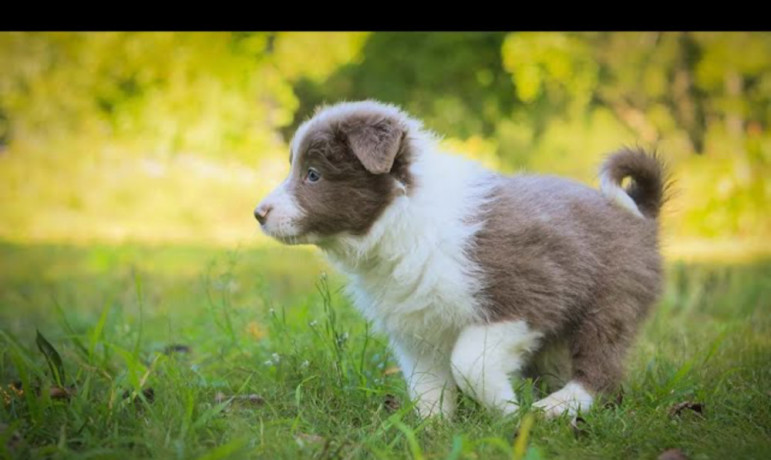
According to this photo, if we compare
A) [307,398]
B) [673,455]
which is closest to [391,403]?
[307,398]

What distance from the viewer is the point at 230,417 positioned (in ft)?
10.9

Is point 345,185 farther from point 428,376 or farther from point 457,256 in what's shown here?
point 428,376

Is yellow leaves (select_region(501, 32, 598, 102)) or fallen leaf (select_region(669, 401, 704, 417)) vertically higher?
yellow leaves (select_region(501, 32, 598, 102))

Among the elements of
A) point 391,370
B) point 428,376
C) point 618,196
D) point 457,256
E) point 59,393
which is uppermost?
point 618,196

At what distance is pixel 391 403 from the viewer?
3.86m

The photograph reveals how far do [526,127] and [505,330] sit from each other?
1024 cm

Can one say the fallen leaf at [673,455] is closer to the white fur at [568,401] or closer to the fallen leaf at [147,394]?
the white fur at [568,401]

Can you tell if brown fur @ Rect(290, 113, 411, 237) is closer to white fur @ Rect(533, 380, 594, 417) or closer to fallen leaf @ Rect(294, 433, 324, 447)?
fallen leaf @ Rect(294, 433, 324, 447)

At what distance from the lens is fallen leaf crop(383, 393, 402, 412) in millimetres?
3791

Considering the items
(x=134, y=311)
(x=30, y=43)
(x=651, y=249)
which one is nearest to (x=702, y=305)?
(x=651, y=249)

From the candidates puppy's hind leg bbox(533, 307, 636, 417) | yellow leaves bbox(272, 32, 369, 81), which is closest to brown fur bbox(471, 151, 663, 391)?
puppy's hind leg bbox(533, 307, 636, 417)

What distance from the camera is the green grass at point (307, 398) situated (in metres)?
3.01

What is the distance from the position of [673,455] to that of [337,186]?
5.92 feet

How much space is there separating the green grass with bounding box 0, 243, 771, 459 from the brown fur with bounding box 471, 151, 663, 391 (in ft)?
1.03
